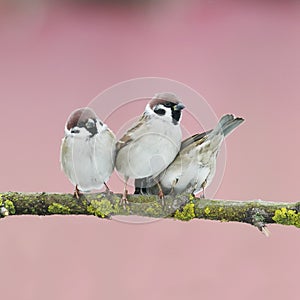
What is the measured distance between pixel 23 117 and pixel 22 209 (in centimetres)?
144

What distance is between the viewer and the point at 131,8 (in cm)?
264

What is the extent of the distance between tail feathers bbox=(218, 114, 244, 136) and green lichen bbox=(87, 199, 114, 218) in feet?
0.46

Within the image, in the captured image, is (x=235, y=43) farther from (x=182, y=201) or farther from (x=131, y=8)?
(x=182, y=201)

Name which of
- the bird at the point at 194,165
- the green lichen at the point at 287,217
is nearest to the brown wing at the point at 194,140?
the bird at the point at 194,165

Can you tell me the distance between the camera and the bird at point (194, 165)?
33.4 inches

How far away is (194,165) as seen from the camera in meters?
0.87

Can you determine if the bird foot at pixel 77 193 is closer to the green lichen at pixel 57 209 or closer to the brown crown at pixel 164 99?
the green lichen at pixel 57 209

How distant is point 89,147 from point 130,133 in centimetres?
4

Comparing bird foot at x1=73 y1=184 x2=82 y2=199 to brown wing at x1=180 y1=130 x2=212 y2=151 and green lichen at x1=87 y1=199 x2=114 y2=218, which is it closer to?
green lichen at x1=87 y1=199 x2=114 y2=218

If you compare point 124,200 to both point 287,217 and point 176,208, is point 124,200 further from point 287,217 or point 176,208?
point 287,217

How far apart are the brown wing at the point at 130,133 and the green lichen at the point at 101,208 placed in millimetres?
64

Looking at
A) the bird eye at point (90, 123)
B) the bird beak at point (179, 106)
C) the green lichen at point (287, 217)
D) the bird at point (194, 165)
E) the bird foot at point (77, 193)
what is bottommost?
the green lichen at point (287, 217)

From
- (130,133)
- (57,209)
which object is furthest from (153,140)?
(57,209)

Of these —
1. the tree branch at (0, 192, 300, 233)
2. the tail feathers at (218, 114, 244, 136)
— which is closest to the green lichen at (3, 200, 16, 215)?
the tree branch at (0, 192, 300, 233)
